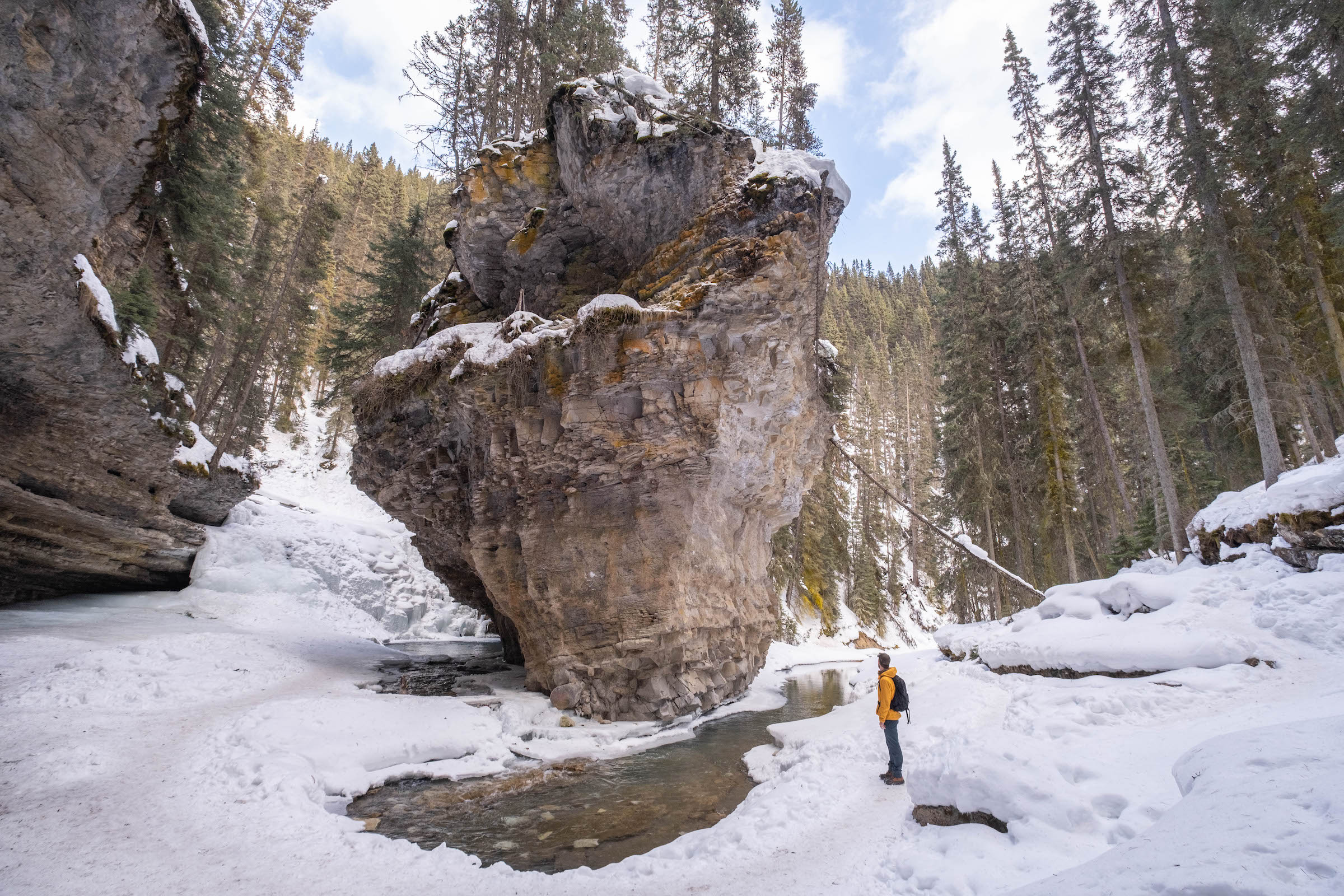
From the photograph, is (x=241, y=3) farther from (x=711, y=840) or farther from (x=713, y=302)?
(x=711, y=840)

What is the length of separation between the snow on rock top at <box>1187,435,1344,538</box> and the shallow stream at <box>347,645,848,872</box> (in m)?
9.47

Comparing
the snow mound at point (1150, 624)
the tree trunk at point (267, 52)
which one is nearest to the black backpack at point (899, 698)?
the snow mound at point (1150, 624)

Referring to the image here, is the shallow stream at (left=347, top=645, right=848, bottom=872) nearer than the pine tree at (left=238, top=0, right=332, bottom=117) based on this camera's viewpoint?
Yes

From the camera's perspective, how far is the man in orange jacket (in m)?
7.03

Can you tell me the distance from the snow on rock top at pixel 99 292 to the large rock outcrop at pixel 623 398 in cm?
478

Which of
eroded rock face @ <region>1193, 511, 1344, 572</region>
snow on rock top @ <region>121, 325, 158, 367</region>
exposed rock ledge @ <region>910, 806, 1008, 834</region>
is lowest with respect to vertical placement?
exposed rock ledge @ <region>910, 806, 1008, 834</region>

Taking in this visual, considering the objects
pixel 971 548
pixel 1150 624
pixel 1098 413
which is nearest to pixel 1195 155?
pixel 1098 413

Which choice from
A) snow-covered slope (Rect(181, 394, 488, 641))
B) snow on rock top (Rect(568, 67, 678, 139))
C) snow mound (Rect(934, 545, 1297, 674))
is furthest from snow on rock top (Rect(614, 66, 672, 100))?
snow-covered slope (Rect(181, 394, 488, 641))

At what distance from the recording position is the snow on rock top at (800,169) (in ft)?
40.2

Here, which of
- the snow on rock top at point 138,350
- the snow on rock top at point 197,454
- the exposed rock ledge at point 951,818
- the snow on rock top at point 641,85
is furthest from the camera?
the snow on rock top at point 641,85

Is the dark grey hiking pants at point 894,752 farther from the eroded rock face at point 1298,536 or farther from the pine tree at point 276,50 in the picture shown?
the pine tree at point 276,50

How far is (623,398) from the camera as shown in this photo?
11.9 meters

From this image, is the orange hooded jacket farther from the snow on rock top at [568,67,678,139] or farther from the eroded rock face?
the snow on rock top at [568,67,678,139]

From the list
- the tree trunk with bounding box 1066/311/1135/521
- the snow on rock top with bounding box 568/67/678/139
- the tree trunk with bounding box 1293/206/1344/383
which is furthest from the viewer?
the tree trunk with bounding box 1066/311/1135/521
